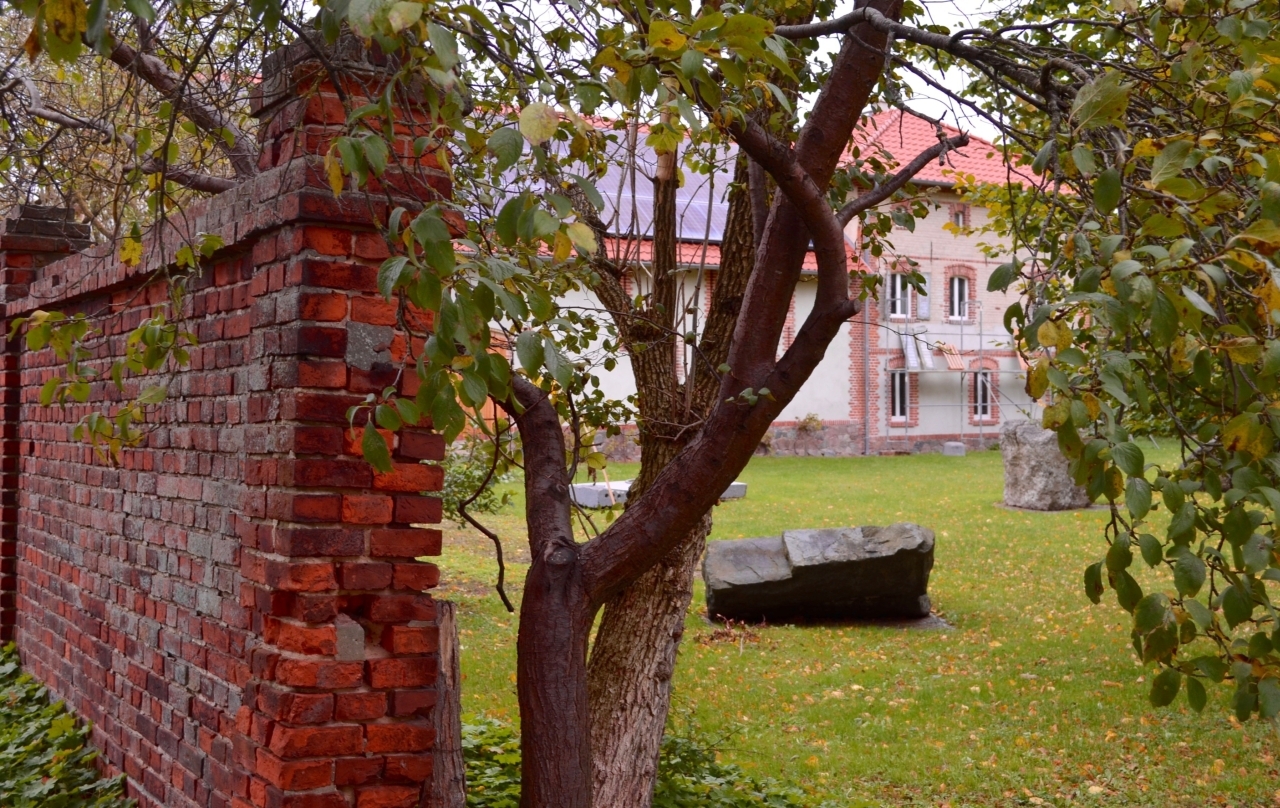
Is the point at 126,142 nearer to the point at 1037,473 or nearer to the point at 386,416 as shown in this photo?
the point at 386,416

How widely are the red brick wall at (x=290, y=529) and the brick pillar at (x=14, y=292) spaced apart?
9.46 ft

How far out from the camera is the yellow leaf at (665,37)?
221 cm

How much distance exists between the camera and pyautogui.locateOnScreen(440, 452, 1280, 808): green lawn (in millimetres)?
7004

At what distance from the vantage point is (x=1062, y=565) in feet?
45.6

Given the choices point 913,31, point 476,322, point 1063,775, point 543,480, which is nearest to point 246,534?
point 543,480

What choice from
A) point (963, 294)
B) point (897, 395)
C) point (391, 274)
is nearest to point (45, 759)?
point (391, 274)

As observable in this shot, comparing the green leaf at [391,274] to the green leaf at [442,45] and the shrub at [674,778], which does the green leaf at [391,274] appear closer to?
the green leaf at [442,45]

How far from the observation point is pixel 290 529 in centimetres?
322

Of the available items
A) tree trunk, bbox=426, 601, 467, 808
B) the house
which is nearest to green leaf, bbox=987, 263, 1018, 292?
tree trunk, bbox=426, 601, 467, 808

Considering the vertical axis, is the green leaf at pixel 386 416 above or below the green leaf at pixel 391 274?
below

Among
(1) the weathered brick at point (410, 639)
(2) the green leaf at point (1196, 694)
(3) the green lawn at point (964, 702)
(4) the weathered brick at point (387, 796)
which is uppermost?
(2) the green leaf at point (1196, 694)

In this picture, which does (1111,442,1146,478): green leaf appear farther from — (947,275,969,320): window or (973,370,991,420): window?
(947,275,969,320): window

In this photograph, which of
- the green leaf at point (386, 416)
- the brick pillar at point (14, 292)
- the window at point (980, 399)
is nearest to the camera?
the green leaf at point (386, 416)

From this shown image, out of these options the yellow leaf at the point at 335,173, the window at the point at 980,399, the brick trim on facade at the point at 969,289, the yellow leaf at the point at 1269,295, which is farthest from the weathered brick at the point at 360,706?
the window at the point at 980,399
